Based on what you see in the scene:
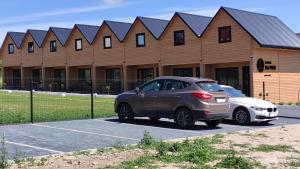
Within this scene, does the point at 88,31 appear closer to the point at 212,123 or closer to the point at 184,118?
the point at 212,123

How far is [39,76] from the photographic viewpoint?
5778 cm

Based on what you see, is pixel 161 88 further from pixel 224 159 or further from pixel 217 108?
pixel 224 159

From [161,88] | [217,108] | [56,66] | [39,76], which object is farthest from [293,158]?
[39,76]

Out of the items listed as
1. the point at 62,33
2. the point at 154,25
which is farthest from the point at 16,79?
the point at 154,25

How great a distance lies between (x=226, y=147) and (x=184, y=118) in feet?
15.2

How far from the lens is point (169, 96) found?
54.8ft

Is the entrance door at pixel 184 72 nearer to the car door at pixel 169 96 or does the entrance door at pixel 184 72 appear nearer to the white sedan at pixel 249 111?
the white sedan at pixel 249 111

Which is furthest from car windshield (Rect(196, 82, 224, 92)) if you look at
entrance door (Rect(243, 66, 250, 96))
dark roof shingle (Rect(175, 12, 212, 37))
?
dark roof shingle (Rect(175, 12, 212, 37))

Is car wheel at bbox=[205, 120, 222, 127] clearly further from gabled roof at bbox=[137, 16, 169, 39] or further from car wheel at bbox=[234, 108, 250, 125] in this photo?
gabled roof at bbox=[137, 16, 169, 39]

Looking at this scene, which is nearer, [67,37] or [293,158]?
[293,158]

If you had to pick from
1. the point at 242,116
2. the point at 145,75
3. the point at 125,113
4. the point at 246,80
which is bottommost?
the point at 242,116

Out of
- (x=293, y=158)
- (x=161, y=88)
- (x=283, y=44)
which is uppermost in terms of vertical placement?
(x=283, y=44)

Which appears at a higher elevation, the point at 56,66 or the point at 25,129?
the point at 56,66

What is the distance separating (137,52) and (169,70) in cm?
334
